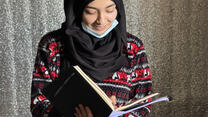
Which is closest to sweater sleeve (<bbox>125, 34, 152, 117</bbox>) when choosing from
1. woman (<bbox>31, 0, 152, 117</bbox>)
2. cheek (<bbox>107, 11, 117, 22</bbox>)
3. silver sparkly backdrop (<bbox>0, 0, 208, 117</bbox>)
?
woman (<bbox>31, 0, 152, 117</bbox>)

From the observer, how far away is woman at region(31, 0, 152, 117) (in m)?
1.14

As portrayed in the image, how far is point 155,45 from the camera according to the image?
212 centimetres

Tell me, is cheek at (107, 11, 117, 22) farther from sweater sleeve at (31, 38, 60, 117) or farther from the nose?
sweater sleeve at (31, 38, 60, 117)

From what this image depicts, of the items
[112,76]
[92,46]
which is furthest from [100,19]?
[112,76]

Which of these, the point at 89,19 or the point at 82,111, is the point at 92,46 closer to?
the point at 89,19

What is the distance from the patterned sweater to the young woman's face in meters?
0.15

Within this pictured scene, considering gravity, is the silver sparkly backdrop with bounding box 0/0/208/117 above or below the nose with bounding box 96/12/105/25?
below

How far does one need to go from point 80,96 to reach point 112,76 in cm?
33

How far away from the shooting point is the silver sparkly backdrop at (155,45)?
1938 mm

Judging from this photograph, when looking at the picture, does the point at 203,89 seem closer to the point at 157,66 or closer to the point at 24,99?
the point at 157,66

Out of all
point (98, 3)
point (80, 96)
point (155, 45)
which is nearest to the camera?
point (80, 96)

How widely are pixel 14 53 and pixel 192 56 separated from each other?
1236 mm

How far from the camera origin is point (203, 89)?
7.24ft

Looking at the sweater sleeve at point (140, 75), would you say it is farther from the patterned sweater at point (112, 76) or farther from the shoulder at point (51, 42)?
the shoulder at point (51, 42)
